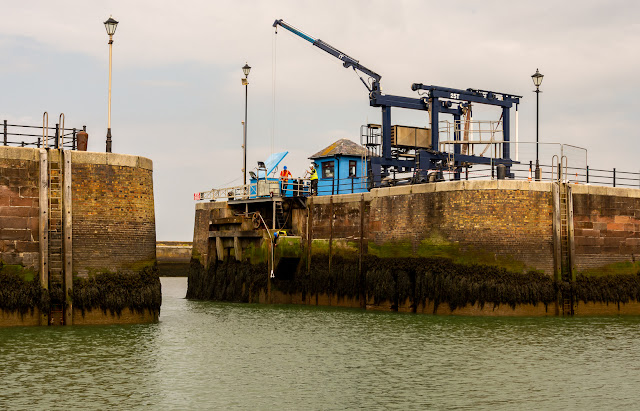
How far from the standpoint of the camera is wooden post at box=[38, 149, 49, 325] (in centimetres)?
2348

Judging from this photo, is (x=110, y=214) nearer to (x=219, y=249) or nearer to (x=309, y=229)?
(x=309, y=229)

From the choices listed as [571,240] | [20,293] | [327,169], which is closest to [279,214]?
[327,169]

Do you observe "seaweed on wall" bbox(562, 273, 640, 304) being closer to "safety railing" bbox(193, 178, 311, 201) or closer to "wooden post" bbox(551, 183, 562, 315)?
"wooden post" bbox(551, 183, 562, 315)

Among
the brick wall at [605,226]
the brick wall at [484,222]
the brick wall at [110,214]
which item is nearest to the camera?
the brick wall at [110,214]

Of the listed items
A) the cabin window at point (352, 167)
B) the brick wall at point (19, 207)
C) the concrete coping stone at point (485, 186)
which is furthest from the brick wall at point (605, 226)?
the brick wall at point (19, 207)

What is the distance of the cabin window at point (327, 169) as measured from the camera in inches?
1708

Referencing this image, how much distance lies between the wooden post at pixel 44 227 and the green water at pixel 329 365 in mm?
1314

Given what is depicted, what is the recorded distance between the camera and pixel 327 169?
4359cm

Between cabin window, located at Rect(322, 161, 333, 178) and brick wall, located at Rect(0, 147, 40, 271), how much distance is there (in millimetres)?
21323

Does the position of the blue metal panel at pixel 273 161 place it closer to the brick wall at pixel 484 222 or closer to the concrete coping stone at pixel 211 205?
the concrete coping stone at pixel 211 205

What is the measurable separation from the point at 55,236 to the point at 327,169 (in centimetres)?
2150

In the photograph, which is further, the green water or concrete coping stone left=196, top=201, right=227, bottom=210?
concrete coping stone left=196, top=201, right=227, bottom=210

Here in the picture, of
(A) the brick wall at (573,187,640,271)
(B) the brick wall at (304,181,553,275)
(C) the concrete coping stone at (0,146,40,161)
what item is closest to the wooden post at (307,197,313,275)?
(B) the brick wall at (304,181,553,275)

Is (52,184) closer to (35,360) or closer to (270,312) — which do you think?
(35,360)
